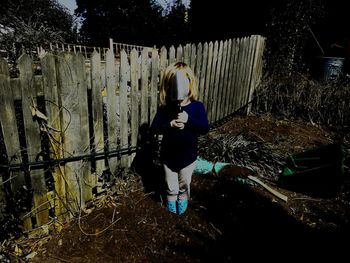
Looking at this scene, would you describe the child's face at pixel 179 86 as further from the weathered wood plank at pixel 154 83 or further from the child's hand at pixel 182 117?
the weathered wood plank at pixel 154 83

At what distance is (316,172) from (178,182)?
1.67 metres

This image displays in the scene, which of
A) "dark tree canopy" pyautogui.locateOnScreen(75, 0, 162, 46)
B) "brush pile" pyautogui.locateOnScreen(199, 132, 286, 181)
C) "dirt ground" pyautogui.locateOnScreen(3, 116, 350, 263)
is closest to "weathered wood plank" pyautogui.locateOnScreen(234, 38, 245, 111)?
"brush pile" pyautogui.locateOnScreen(199, 132, 286, 181)

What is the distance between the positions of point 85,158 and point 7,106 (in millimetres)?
853

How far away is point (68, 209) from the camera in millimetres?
2631

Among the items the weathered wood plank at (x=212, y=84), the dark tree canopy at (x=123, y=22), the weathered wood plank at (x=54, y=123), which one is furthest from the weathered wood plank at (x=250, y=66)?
the dark tree canopy at (x=123, y=22)

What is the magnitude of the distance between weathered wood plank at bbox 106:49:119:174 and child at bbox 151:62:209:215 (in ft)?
1.76

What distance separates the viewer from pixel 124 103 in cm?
295

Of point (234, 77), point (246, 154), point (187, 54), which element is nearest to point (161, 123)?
point (187, 54)

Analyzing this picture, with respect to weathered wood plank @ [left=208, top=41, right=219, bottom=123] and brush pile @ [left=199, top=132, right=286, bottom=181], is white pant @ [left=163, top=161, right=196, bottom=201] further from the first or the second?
weathered wood plank @ [left=208, top=41, right=219, bottom=123]

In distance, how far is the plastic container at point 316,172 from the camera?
121 inches

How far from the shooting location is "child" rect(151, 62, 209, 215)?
8.09 feet

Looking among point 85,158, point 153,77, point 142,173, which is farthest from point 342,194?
point 85,158

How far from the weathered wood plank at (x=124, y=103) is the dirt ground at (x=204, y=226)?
1.36ft

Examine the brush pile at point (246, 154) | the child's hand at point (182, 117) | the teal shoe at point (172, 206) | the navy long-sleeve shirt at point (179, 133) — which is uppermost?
the child's hand at point (182, 117)
